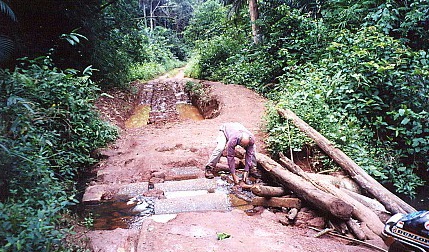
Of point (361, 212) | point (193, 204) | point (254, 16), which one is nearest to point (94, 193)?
point (193, 204)

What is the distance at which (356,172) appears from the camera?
5547mm

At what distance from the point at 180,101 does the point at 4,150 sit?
1310cm

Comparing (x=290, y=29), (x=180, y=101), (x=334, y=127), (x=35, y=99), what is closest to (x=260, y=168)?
(x=334, y=127)

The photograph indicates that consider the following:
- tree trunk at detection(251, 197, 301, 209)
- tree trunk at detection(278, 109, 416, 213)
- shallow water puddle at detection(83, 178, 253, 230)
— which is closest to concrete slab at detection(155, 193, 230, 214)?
shallow water puddle at detection(83, 178, 253, 230)

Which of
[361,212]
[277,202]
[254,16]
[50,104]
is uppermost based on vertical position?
[254,16]

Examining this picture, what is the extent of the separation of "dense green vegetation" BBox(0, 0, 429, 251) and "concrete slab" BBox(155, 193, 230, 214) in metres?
1.23

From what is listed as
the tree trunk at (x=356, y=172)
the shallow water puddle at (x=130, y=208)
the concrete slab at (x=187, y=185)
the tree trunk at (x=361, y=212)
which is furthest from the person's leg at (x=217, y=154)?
the tree trunk at (x=356, y=172)

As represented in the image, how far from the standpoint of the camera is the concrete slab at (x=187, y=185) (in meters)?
5.16

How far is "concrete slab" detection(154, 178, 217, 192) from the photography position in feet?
16.9

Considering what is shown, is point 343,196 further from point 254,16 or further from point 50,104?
point 254,16

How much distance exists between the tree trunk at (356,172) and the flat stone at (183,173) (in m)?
2.35

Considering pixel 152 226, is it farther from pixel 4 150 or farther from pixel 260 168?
pixel 260 168

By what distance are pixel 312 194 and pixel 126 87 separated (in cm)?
1173

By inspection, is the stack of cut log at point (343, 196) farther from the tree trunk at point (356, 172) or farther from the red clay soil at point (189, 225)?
the red clay soil at point (189, 225)
